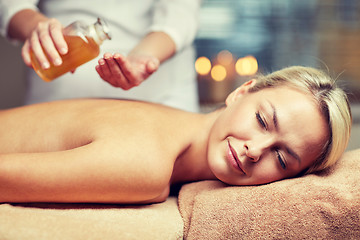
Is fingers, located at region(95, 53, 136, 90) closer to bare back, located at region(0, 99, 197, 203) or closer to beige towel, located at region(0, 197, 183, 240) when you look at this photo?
bare back, located at region(0, 99, 197, 203)

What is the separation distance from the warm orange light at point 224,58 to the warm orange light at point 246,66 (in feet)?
0.19

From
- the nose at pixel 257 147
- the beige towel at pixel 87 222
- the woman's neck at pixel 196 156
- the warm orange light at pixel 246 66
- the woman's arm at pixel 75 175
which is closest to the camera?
the beige towel at pixel 87 222

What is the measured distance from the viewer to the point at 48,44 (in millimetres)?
875

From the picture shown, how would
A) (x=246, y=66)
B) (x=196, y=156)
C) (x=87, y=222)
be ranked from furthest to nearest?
(x=246, y=66)
(x=196, y=156)
(x=87, y=222)

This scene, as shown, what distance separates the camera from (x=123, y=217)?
0.75m

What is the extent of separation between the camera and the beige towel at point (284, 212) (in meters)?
0.71

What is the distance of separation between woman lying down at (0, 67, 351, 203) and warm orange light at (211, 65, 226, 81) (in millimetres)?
1458

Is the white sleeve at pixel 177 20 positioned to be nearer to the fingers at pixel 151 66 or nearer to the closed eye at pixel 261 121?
the fingers at pixel 151 66

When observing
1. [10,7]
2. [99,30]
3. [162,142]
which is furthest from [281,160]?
[10,7]

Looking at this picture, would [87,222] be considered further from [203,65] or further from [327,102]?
[203,65]

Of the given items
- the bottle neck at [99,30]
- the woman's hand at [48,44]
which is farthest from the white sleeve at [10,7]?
the bottle neck at [99,30]

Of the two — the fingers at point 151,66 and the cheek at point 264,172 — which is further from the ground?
the fingers at point 151,66

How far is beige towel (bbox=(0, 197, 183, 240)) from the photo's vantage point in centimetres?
62

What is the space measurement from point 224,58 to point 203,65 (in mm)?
152
